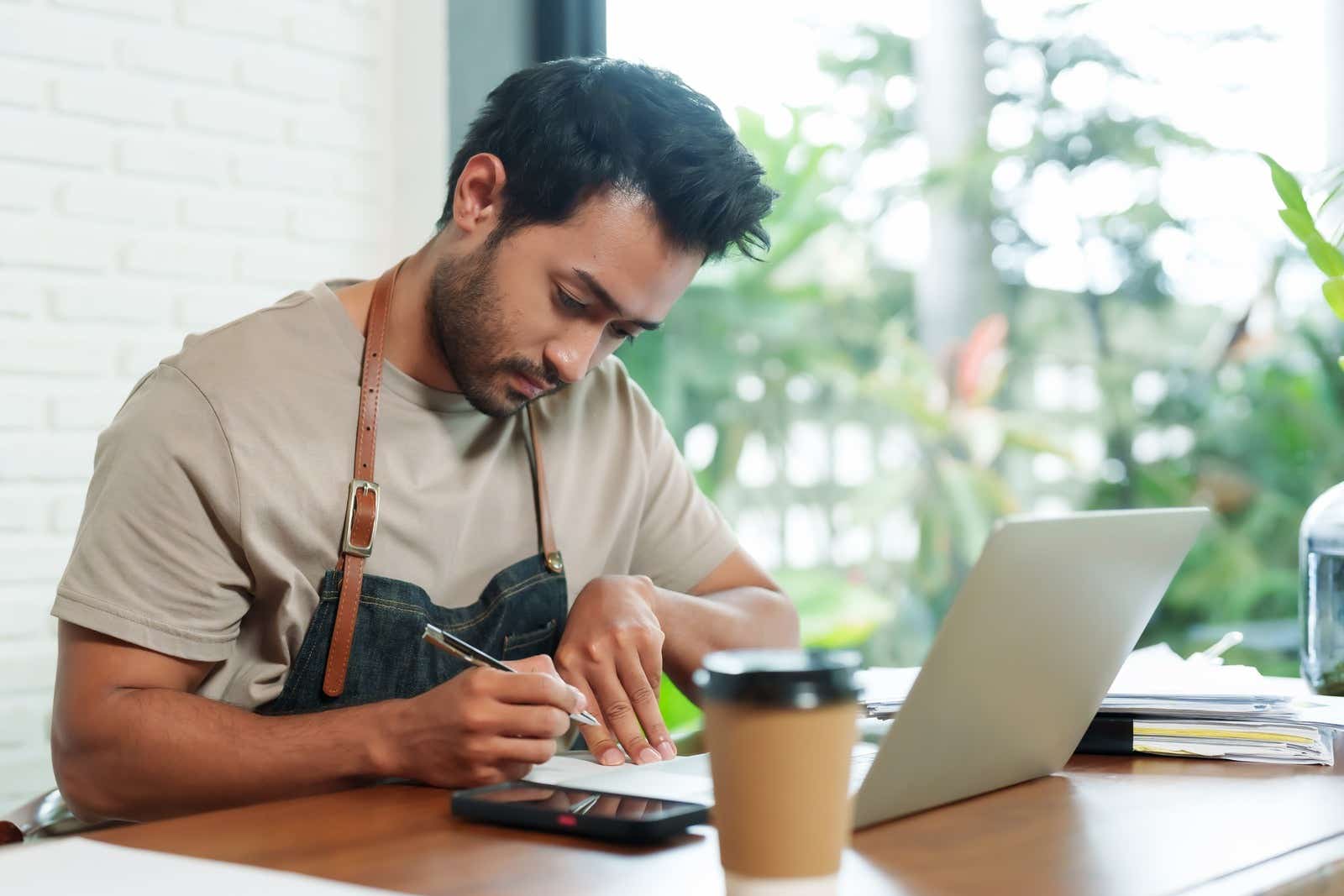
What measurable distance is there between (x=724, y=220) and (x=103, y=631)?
81cm

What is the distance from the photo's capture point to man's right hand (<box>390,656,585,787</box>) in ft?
3.56

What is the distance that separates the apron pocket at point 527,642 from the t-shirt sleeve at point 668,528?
255 millimetres

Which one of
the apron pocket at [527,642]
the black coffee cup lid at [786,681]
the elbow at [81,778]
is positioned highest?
the black coffee cup lid at [786,681]

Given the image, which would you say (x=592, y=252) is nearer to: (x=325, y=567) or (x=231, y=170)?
(x=325, y=567)

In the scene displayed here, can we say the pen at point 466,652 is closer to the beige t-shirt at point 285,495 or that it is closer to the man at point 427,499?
the man at point 427,499

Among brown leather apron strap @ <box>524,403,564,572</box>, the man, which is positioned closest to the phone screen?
the man

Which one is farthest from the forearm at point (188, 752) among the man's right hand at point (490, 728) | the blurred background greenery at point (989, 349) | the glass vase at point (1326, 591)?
the blurred background greenery at point (989, 349)

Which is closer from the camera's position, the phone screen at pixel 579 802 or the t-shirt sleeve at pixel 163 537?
the phone screen at pixel 579 802

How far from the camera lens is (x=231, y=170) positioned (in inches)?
108

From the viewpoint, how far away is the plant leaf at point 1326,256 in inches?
54.9

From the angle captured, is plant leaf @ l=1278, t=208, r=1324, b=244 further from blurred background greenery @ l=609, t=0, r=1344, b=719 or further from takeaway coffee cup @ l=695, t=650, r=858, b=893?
blurred background greenery @ l=609, t=0, r=1344, b=719

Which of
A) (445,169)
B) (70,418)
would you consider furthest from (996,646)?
(445,169)

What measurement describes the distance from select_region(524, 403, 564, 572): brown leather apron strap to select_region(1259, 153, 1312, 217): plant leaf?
34.8 inches

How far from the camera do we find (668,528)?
1.90 m
